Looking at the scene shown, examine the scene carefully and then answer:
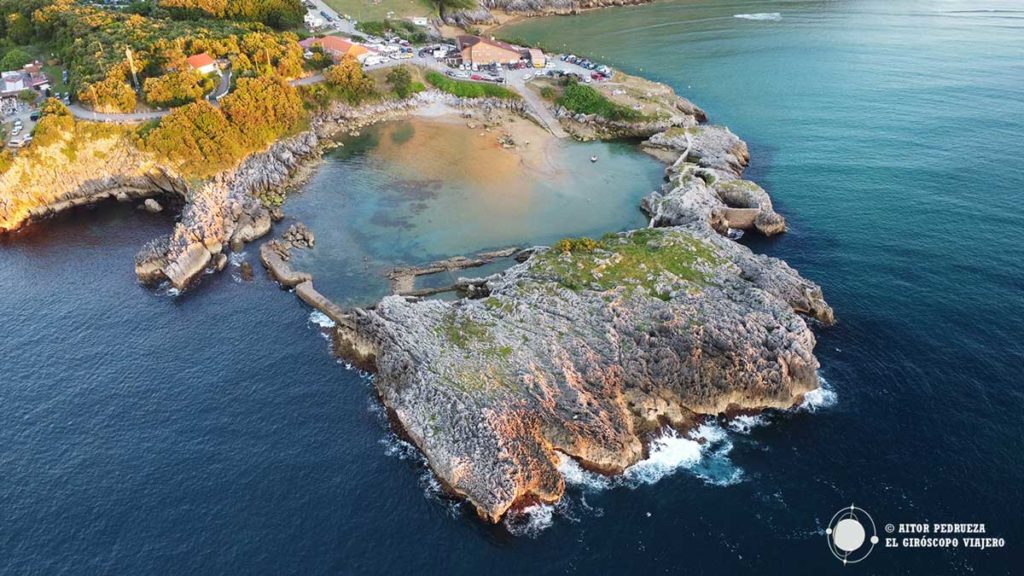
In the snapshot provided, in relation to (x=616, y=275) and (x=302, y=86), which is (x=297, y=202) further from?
(x=616, y=275)

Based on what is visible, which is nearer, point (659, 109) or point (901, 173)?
point (901, 173)

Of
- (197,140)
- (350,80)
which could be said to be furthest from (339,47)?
(197,140)

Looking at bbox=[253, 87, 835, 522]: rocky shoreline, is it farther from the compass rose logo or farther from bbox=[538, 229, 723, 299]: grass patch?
the compass rose logo

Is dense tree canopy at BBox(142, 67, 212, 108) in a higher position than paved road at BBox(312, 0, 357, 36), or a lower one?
lower

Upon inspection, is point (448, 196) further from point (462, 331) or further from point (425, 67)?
point (425, 67)

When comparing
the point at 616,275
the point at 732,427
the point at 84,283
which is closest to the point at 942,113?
the point at 616,275

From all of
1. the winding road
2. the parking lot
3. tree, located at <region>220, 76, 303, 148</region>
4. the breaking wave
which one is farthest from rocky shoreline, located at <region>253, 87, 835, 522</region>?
the parking lot

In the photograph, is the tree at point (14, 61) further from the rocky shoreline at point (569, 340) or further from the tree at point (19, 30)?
the rocky shoreline at point (569, 340)
